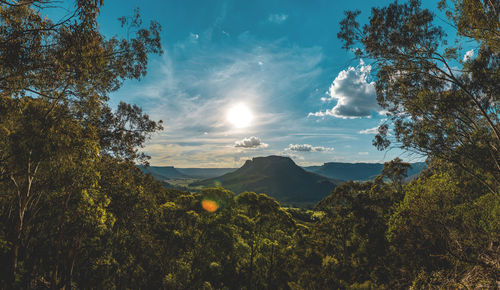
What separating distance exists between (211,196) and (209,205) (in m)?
0.82

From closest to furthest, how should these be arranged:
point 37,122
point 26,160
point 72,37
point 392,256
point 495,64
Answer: point 72,37, point 37,122, point 26,160, point 495,64, point 392,256

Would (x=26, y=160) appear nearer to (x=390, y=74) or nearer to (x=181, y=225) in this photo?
(x=181, y=225)

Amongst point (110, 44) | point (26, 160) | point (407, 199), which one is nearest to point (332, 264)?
point (407, 199)

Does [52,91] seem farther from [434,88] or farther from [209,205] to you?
[434,88]

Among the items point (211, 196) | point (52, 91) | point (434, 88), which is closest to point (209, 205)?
point (211, 196)

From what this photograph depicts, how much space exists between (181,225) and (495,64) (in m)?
26.1

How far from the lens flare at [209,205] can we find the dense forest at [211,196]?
0.16 metres

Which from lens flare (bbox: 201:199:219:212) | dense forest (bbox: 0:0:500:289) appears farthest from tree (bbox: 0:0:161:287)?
lens flare (bbox: 201:199:219:212)

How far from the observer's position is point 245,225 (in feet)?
65.8

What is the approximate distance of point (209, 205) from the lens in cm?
1859

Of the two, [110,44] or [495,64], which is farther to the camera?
[495,64]

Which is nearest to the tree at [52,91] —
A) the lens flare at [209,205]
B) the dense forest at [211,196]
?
the dense forest at [211,196]

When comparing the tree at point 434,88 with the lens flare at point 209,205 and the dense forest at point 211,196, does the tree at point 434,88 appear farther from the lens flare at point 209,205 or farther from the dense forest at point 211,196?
the lens flare at point 209,205

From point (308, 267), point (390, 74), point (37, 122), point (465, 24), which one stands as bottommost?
point (308, 267)
